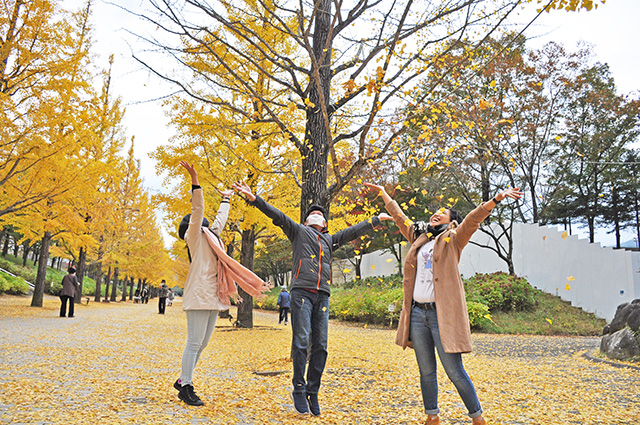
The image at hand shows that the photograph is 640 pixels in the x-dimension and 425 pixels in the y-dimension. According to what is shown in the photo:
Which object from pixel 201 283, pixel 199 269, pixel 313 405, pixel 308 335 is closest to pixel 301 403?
pixel 313 405

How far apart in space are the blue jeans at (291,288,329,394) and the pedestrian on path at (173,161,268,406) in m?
0.59

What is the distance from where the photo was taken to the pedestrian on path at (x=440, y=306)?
9.51ft

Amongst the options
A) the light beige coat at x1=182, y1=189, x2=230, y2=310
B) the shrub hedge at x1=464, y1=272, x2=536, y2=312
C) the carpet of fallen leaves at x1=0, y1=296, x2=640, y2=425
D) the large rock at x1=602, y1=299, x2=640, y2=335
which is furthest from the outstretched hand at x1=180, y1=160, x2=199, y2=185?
the shrub hedge at x1=464, y1=272, x2=536, y2=312

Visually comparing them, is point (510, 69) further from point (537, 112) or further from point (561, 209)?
point (561, 209)

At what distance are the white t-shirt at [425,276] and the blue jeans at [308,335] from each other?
2.93ft

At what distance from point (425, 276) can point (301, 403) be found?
57.2 inches

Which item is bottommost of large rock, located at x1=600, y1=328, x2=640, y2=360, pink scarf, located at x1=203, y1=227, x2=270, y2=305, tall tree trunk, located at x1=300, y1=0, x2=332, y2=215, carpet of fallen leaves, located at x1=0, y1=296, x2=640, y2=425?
carpet of fallen leaves, located at x1=0, y1=296, x2=640, y2=425

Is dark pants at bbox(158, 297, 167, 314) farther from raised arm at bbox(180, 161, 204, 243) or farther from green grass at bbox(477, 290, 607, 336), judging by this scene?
raised arm at bbox(180, 161, 204, 243)

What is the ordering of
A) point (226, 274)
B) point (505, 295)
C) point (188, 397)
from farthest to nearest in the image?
1. point (505, 295)
2. point (226, 274)
3. point (188, 397)

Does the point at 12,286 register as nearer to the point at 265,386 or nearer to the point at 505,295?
the point at 265,386

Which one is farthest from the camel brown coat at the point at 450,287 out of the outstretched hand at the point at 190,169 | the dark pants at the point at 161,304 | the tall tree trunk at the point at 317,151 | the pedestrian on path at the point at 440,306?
the dark pants at the point at 161,304

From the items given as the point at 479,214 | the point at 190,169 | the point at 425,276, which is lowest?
the point at 425,276

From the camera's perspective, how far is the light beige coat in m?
3.66

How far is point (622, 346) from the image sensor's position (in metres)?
7.13
